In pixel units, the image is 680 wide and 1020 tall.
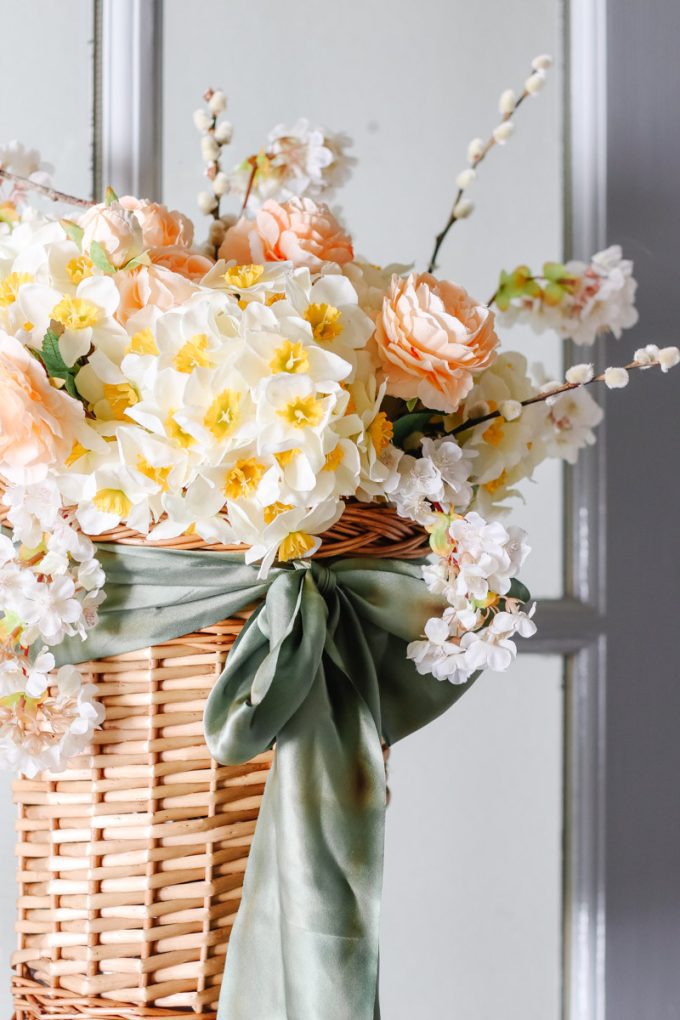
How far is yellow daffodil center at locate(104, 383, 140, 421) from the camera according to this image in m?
0.57

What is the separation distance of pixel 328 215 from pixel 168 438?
229mm

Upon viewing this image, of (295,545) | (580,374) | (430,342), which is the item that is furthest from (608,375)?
(295,545)

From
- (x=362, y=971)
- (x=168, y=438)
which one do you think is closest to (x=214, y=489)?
(x=168, y=438)

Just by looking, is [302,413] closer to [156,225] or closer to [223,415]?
[223,415]

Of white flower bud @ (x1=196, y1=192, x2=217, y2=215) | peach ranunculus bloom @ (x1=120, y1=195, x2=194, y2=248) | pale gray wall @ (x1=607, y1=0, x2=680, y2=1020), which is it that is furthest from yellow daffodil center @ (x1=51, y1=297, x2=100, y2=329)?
pale gray wall @ (x1=607, y1=0, x2=680, y2=1020)

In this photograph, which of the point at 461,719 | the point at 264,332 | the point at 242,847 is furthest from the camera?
the point at 461,719

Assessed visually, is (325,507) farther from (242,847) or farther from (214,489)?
(242,847)

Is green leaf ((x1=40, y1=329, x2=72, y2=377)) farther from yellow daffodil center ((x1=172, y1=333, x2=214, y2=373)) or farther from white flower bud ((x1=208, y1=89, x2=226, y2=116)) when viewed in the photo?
white flower bud ((x1=208, y1=89, x2=226, y2=116))

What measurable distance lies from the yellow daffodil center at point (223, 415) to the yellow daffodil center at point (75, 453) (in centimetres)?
8

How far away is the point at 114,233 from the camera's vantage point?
1.90 feet

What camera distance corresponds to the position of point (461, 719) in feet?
3.38

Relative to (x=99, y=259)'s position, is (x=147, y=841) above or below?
below

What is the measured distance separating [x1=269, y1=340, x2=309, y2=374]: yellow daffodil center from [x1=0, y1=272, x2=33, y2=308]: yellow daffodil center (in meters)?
0.16

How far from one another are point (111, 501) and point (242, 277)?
16cm
